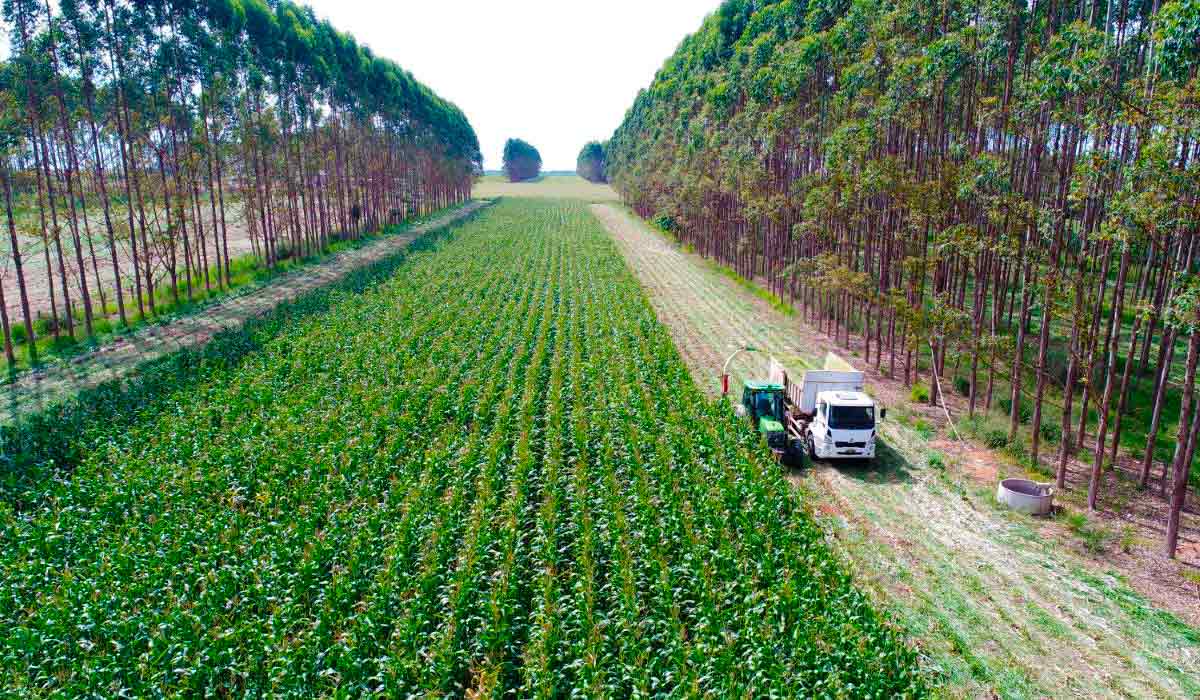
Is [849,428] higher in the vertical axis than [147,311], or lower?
lower

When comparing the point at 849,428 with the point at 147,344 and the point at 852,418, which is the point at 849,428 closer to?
the point at 852,418

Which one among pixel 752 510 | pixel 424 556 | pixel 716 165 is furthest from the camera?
pixel 716 165

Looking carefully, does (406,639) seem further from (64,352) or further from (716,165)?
(716,165)

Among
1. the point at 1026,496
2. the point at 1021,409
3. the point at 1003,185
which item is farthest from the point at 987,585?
the point at 1021,409

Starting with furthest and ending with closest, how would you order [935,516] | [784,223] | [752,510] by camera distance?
[784,223] → [935,516] → [752,510]

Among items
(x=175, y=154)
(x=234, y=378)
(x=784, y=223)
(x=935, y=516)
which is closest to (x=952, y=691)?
(x=935, y=516)
